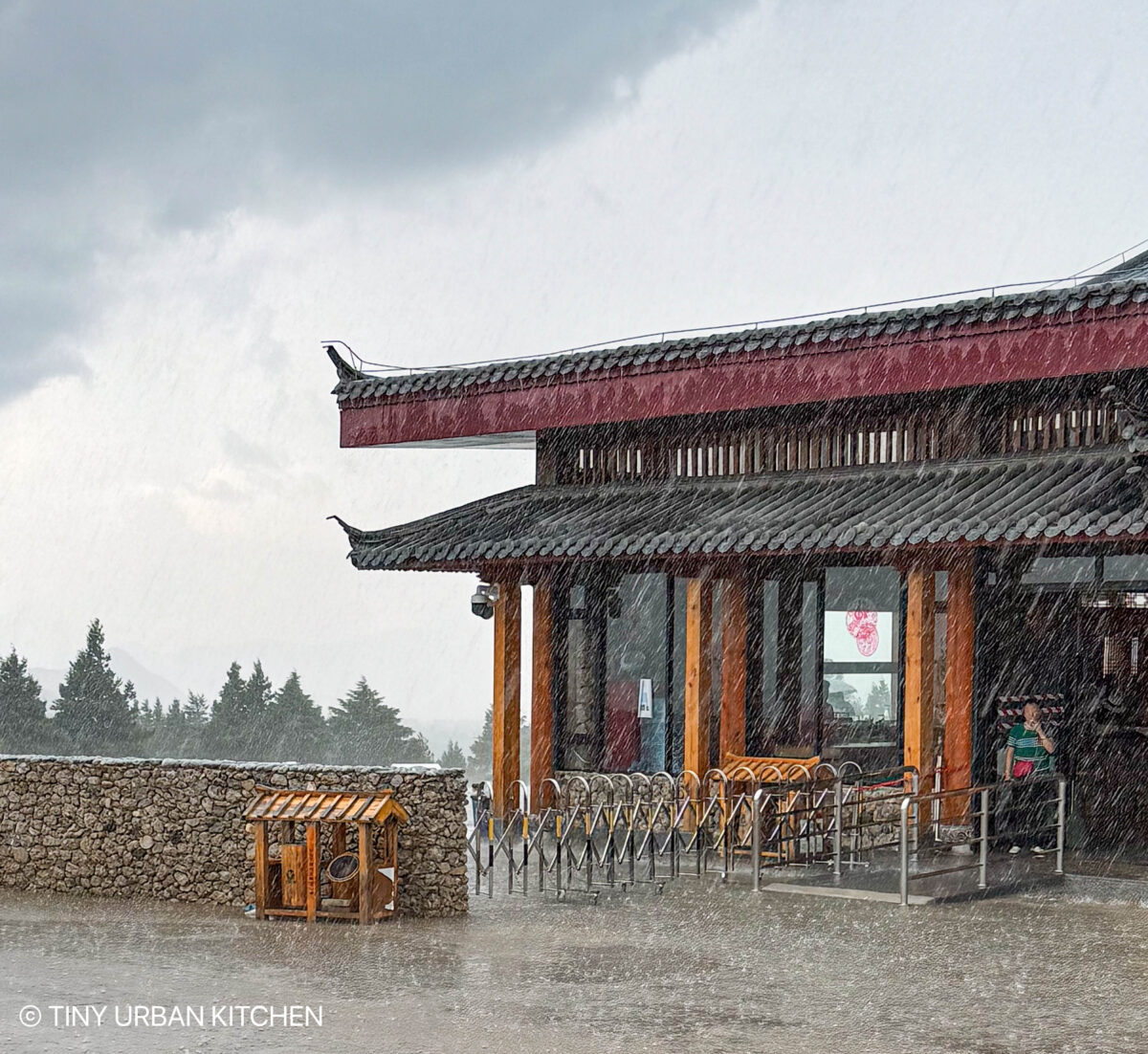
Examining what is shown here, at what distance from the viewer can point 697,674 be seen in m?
16.9

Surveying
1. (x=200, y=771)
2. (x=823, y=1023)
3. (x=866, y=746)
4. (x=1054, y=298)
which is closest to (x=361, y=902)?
(x=200, y=771)

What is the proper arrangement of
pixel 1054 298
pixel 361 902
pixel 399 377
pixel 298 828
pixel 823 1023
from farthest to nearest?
pixel 399 377
pixel 1054 298
pixel 298 828
pixel 361 902
pixel 823 1023

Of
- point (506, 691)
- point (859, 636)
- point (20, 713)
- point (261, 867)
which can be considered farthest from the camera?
point (20, 713)

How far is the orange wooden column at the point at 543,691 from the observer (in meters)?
→ 18.6

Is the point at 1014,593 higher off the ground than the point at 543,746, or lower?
higher

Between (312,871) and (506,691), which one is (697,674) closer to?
(506,691)

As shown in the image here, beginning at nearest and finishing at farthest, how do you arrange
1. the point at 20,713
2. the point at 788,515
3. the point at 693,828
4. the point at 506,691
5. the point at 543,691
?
the point at 788,515, the point at 693,828, the point at 543,691, the point at 506,691, the point at 20,713

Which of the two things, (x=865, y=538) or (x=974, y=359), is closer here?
(x=865, y=538)

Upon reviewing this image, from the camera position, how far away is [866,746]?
1781 cm

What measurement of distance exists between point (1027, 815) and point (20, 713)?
31909mm

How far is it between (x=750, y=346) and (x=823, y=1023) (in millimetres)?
9513

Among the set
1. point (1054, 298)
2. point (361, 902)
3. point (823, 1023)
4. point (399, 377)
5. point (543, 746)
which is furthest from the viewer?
point (399, 377)

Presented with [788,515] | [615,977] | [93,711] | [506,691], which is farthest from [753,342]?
[93,711]

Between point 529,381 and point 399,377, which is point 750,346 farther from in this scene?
point 399,377
